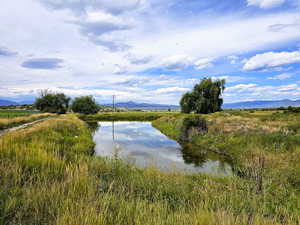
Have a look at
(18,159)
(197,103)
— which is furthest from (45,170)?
(197,103)

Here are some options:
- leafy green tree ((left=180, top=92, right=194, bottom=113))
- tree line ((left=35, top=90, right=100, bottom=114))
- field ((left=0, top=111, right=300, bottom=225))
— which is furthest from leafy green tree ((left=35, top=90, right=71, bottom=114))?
field ((left=0, top=111, right=300, bottom=225))

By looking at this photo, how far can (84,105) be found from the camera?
75000 mm

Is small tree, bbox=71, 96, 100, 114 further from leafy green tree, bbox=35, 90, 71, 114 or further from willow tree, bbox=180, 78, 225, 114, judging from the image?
willow tree, bbox=180, 78, 225, 114

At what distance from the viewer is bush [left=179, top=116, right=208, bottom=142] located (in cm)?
2505

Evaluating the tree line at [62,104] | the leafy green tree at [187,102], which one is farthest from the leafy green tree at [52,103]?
the leafy green tree at [187,102]

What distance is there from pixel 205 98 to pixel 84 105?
167ft

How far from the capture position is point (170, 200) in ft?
16.1

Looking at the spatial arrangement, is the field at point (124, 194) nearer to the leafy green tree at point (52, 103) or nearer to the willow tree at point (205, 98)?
the willow tree at point (205, 98)

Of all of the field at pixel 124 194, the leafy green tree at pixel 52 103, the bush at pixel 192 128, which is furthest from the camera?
the leafy green tree at pixel 52 103

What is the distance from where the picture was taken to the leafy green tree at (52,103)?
242 feet

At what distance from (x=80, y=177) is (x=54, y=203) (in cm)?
100

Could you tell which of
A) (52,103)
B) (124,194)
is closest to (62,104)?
(52,103)

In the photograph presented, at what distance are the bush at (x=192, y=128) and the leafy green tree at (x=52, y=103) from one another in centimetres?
6368

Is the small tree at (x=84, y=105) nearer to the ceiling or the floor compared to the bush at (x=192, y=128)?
nearer to the ceiling
